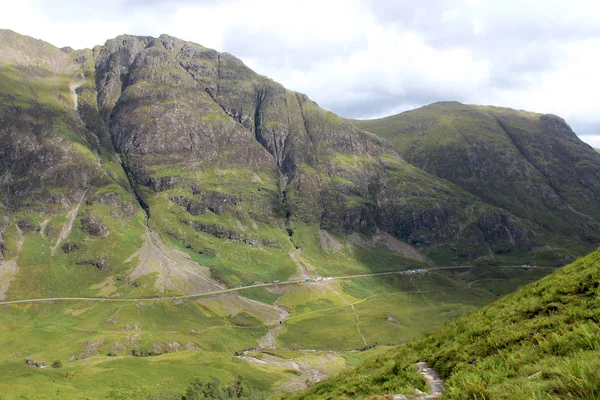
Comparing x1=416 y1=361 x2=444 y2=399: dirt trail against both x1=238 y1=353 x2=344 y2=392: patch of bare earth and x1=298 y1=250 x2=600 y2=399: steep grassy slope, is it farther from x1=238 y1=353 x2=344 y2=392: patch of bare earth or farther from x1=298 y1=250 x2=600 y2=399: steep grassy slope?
x1=238 y1=353 x2=344 y2=392: patch of bare earth

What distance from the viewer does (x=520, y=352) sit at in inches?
526

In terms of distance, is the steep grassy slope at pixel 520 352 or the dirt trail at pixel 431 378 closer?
the steep grassy slope at pixel 520 352

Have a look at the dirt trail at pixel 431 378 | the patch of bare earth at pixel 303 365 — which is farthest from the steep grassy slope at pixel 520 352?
the patch of bare earth at pixel 303 365

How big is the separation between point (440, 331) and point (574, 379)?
18.5m

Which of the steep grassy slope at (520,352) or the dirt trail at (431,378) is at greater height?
the steep grassy slope at (520,352)

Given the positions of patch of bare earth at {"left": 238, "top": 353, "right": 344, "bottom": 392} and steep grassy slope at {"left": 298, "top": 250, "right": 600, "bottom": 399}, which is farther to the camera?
patch of bare earth at {"left": 238, "top": 353, "right": 344, "bottom": 392}

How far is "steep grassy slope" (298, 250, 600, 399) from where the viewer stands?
346 inches

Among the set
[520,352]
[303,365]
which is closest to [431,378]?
[520,352]

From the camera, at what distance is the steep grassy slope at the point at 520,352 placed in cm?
878

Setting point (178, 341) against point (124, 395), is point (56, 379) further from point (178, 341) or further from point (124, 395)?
A: point (178, 341)

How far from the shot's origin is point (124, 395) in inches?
3285

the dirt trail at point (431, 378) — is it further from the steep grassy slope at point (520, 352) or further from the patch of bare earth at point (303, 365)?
the patch of bare earth at point (303, 365)

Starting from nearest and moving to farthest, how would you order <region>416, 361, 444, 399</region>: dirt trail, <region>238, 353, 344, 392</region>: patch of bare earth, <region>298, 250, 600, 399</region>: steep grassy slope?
<region>298, 250, 600, 399</region>: steep grassy slope → <region>416, 361, 444, 399</region>: dirt trail → <region>238, 353, 344, 392</region>: patch of bare earth

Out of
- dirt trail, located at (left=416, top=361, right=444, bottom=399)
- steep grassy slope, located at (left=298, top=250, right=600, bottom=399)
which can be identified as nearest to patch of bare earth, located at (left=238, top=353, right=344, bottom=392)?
steep grassy slope, located at (left=298, top=250, right=600, bottom=399)
